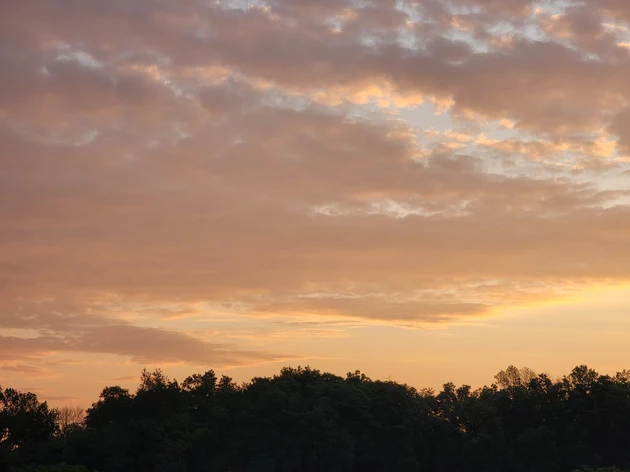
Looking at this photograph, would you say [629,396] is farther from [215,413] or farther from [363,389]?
[215,413]

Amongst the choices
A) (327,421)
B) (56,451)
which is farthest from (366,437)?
(56,451)

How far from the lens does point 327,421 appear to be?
384 ft

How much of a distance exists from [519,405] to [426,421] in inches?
564

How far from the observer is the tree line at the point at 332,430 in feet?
372

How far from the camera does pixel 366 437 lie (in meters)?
119

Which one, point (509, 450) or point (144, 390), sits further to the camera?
point (144, 390)

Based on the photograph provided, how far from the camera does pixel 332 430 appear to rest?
11588 cm

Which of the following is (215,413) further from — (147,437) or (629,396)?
(629,396)

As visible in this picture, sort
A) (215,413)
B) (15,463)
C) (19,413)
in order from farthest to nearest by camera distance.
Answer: (215,413) → (19,413) → (15,463)

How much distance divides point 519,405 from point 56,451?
67.5 meters

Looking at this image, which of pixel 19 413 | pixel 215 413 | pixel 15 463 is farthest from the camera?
pixel 215 413

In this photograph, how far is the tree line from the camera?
11350cm

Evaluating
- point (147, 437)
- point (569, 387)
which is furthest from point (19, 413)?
point (569, 387)

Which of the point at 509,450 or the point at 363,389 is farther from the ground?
the point at 363,389
